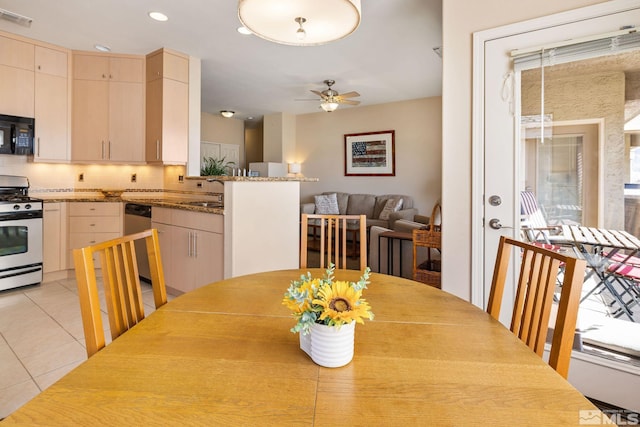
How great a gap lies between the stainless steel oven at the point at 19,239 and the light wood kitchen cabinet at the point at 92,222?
14.4 inches

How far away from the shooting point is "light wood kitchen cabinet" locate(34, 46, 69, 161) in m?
3.99

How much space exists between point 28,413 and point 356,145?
7.11 m

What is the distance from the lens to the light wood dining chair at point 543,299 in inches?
36.1

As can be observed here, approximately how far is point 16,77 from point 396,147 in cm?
568

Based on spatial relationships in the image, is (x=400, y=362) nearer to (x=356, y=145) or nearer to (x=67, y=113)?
(x=67, y=113)

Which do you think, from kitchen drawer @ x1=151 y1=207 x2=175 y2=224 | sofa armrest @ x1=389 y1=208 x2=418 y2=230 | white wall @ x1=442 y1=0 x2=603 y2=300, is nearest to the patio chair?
white wall @ x1=442 y1=0 x2=603 y2=300

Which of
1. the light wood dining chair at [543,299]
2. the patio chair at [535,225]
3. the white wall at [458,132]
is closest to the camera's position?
the light wood dining chair at [543,299]

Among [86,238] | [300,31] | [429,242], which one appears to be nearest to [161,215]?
[86,238]

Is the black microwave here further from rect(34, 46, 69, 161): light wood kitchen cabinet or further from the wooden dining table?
the wooden dining table

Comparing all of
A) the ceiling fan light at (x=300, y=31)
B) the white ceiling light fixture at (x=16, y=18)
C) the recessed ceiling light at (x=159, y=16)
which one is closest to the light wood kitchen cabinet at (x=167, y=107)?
the recessed ceiling light at (x=159, y=16)

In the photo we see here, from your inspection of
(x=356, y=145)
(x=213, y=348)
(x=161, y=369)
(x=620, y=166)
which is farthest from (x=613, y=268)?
(x=356, y=145)

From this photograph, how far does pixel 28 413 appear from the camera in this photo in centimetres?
65

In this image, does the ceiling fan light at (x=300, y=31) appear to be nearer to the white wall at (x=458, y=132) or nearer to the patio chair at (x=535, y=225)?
the white wall at (x=458, y=132)

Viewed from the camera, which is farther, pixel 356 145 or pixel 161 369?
pixel 356 145
